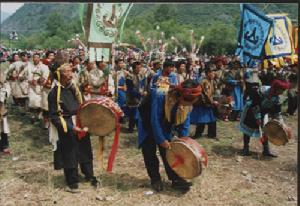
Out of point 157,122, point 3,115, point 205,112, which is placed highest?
point 157,122

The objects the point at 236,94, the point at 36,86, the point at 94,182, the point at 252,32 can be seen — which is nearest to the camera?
the point at 94,182

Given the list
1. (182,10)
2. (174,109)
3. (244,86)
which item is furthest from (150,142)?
(182,10)

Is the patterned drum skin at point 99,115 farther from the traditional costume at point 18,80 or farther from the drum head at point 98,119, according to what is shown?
the traditional costume at point 18,80

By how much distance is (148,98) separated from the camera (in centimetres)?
487

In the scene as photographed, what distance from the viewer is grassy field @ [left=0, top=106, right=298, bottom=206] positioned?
4758 mm

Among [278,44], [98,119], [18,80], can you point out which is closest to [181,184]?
[98,119]

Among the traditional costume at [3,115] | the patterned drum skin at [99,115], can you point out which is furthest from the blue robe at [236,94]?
the patterned drum skin at [99,115]

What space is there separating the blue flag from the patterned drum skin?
4.75m

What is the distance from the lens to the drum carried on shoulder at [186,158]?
445cm

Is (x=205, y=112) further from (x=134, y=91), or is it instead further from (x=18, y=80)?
(x=18, y=80)

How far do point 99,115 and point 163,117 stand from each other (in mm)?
749

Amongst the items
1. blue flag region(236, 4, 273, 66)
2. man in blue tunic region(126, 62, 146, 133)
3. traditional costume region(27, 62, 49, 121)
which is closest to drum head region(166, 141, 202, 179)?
man in blue tunic region(126, 62, 146, 133)

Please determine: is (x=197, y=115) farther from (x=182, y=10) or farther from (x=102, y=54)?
(x=182, y=10)

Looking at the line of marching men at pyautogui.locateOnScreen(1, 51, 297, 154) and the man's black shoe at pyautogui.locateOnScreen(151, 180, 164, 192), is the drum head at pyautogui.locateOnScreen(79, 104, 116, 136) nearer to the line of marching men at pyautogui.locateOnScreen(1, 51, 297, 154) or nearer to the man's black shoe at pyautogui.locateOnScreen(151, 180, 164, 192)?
the man's black shoe at pyautogui.locateOnScreen(151, 180, 164, 192)
